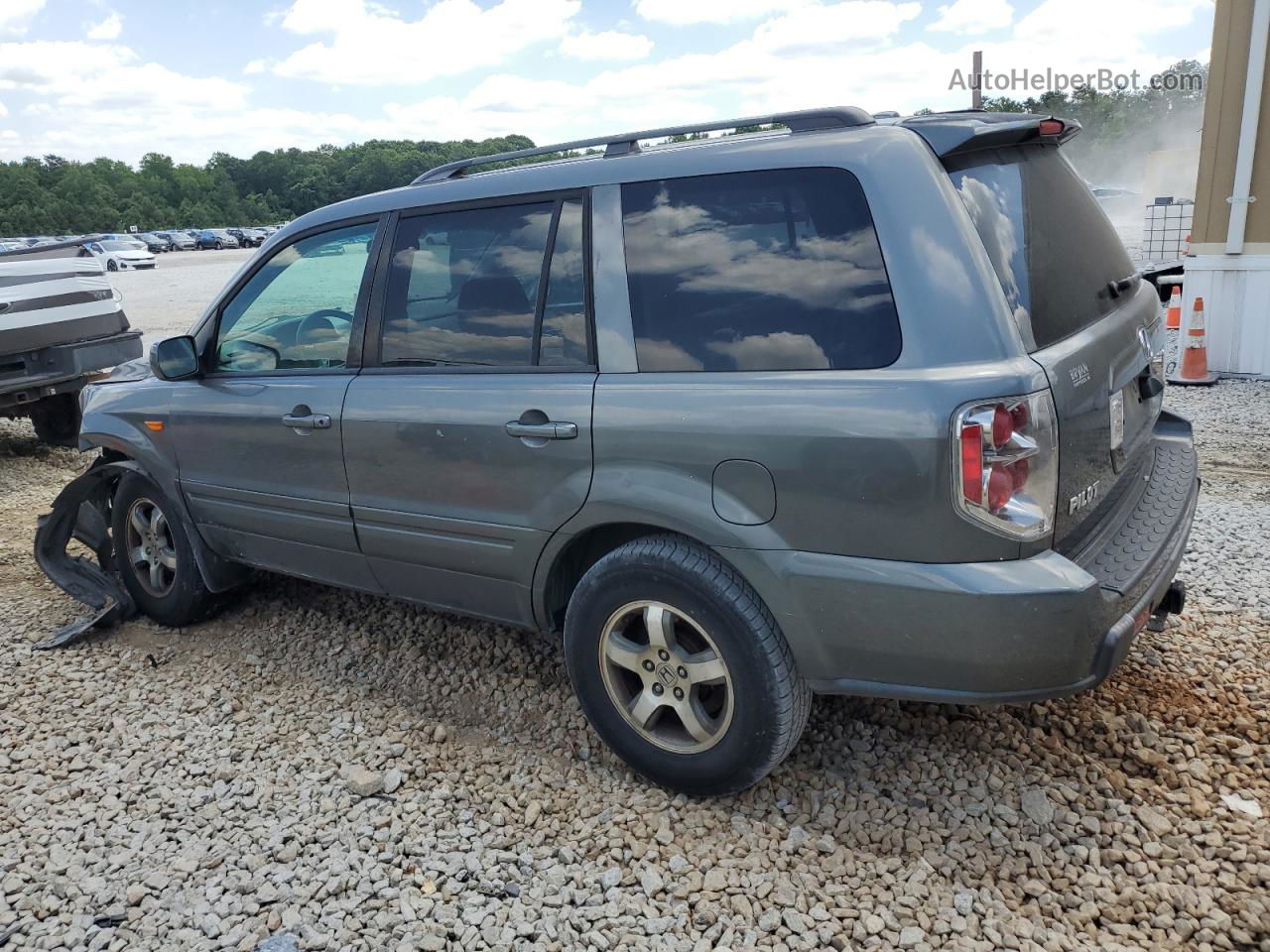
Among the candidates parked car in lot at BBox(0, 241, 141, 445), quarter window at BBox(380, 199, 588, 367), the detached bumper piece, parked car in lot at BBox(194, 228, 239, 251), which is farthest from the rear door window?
parked car in lot at BBox(194, 228, 239, 251)

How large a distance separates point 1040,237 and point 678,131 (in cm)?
113

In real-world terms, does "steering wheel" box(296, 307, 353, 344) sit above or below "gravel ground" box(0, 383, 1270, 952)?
above

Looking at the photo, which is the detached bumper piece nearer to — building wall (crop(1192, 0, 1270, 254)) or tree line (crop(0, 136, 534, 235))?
building wall (crop(1192, 0, 1270, 254))

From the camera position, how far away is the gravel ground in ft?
8.56

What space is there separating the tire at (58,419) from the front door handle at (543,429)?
655 centimetres

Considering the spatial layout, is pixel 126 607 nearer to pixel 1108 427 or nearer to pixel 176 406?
pixel 176 406

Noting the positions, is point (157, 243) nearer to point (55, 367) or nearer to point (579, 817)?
point (55, 367)

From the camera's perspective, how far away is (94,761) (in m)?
3.61

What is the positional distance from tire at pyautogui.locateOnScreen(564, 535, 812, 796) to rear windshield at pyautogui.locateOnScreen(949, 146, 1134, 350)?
42.4 inches

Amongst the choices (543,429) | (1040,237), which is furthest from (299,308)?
(1040,237)

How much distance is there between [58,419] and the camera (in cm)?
839

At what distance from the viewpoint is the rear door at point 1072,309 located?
258 cm

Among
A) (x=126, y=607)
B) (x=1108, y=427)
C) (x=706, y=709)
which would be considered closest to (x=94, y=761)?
(x=126, y=607)

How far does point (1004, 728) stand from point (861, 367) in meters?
1.49
